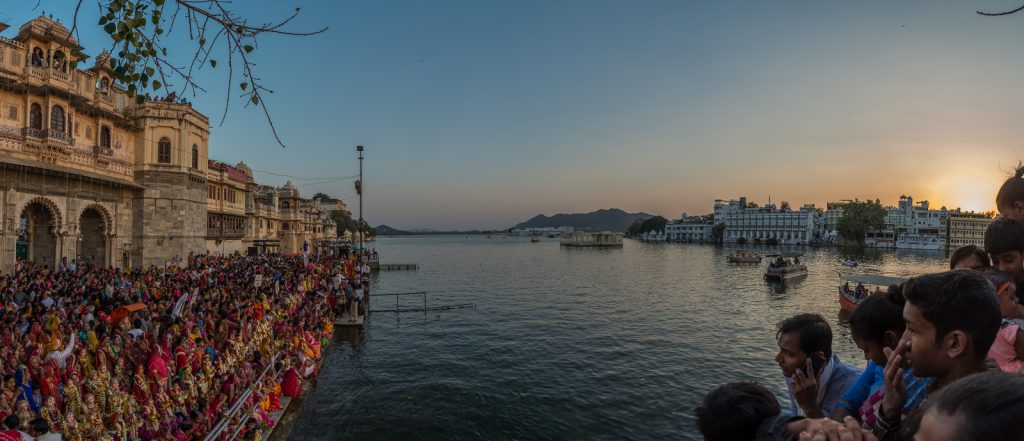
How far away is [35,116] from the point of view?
22484mm

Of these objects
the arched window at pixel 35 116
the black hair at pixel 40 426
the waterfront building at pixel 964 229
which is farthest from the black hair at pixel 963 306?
the waterfront building at pixel 964 229

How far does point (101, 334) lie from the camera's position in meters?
11.7

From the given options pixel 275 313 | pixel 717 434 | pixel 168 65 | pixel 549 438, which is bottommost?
pixel 549 438

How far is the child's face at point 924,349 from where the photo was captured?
2287 millimetres

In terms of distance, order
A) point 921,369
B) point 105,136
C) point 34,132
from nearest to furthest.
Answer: point 921,369 < point 34,132 < point 105,136

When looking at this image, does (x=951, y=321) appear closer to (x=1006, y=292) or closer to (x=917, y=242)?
(x=1006, y=292)

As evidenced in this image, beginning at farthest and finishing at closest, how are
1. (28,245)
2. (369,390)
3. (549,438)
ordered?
(28,245) < (369,390) < (549,438)

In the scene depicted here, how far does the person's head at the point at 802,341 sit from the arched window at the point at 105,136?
1379 inches

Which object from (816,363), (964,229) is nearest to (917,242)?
(964,229)

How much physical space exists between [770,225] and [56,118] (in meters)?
172

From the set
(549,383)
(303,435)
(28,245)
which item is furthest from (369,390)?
(28,245)

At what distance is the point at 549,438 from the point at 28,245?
28.7m

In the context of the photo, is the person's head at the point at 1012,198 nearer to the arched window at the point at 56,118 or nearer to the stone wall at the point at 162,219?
the arched window at the point at 56,118

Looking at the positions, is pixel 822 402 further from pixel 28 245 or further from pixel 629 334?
pixel 28 245
